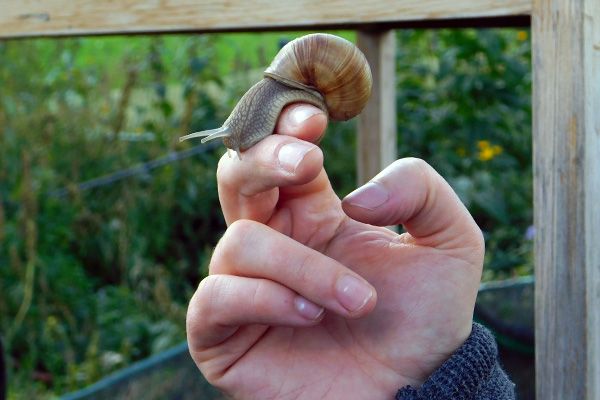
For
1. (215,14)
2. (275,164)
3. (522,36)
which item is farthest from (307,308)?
(522,36)

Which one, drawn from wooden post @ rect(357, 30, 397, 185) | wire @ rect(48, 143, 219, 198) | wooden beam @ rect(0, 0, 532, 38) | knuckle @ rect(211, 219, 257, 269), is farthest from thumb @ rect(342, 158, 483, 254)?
wire @ rect(48, 143, 219, 198)

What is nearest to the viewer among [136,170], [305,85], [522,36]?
[305,85]

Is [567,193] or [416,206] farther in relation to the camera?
[567,193]

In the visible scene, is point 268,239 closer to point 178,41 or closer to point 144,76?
point 144,76

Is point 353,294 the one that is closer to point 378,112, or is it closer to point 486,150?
point 378,112

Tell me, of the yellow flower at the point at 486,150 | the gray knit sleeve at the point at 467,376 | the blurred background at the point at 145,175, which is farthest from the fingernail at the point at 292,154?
the yellow flower at the point at 486,150

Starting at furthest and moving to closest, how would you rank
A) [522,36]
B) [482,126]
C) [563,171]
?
[522,36]
[482,126]
[563,171]

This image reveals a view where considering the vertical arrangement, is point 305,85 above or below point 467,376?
above

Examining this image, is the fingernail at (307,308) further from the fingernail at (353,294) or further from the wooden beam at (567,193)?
the wooden beam at (567,193)
